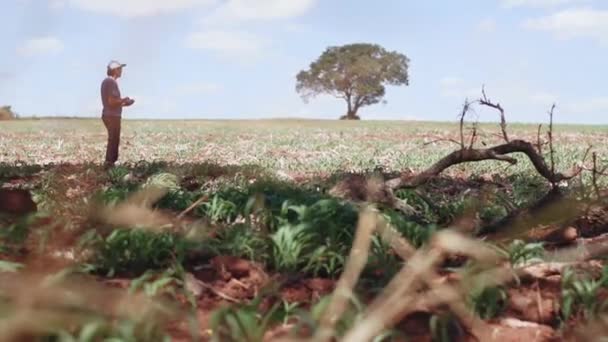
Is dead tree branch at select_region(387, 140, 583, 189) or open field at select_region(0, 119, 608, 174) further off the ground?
dead tree branch at select_region(387, 140, 583, 189)

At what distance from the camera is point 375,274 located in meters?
4.10

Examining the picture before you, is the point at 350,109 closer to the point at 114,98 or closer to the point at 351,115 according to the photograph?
the point at 351,115

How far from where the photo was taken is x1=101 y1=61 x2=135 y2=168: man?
15.7 metres

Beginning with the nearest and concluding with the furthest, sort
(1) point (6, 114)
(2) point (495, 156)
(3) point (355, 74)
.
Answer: (1) point (6, 114), (2) point (495, 156), (3) point (355, 74)

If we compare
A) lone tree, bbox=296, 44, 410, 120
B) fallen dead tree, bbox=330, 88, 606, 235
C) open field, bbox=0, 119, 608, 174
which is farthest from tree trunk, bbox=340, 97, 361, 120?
fallen dead tree, bbox=330, 88, 606, 235

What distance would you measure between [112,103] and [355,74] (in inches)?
2485

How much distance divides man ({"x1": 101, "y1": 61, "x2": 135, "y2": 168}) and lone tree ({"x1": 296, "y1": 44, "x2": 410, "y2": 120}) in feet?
202

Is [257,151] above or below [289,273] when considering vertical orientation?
below

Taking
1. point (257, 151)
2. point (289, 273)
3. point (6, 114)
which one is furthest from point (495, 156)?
point (257, 151)

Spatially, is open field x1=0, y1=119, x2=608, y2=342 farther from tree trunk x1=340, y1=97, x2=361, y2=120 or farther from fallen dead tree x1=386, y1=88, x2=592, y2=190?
tree trunk x1=340, y1=97, x2=361, y2=120

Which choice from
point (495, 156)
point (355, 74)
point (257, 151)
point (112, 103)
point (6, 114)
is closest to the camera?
point (6, 114)

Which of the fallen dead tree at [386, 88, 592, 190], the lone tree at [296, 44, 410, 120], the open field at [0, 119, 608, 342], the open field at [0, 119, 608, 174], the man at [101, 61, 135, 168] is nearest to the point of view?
the open field at [0, 119, 608, 342]

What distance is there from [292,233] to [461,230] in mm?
1904

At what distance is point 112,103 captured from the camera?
1577 cm
